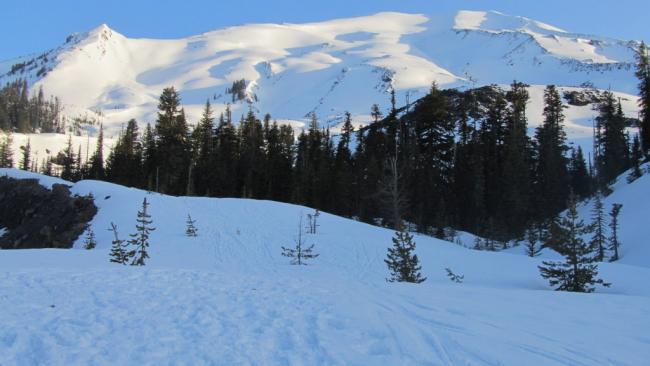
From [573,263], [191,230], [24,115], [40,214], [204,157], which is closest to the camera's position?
[573,263]

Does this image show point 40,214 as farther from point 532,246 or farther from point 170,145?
point 532,246

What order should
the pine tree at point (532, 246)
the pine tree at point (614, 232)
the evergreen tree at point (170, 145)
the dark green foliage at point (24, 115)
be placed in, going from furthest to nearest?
the dark green foliage at point (24, 115), the evergreen tree at point (170, 145), the pine tree at point (532, 246), the pine tree at point (614, 232)

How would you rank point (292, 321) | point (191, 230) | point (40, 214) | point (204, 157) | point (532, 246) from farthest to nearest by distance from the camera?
point (204, 157), point (40, 214), point (532, 246), point (191, 230), point (292, 321)

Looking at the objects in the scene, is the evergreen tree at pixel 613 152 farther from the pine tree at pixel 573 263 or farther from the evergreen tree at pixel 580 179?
the pine tree at pixel 573 263

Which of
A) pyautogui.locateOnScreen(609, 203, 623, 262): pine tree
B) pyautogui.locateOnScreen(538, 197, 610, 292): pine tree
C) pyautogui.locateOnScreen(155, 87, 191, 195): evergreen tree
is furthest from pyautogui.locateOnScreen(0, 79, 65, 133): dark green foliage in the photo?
pyautogui.locateOnScreen(538, 197, 610, 292): pine tree

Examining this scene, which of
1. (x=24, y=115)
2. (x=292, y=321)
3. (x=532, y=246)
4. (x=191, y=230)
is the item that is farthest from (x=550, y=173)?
(x=24, y=115)

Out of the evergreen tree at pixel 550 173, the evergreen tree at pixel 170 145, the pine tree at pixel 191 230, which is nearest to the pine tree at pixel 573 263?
the pine tree at pixel 191 230

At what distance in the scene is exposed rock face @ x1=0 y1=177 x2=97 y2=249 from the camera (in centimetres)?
2637

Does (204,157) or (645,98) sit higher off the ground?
(645,98)

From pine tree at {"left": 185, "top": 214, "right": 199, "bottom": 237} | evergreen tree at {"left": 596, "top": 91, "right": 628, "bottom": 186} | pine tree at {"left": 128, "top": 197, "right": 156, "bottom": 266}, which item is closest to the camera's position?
pine tree at {"left": 128, "top": 197, "right": 156, "bottom": 266}

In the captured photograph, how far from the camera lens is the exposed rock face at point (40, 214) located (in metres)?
26.4

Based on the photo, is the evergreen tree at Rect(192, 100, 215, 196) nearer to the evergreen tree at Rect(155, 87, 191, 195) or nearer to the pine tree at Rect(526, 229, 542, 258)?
the evergreen tree at Rect(155, 87, 191, 195)

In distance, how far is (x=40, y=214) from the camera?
3075 centimetres

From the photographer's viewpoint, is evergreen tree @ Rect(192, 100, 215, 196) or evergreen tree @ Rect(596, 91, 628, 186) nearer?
evergreen tree @ Rect(596, 91, 628, 186)
